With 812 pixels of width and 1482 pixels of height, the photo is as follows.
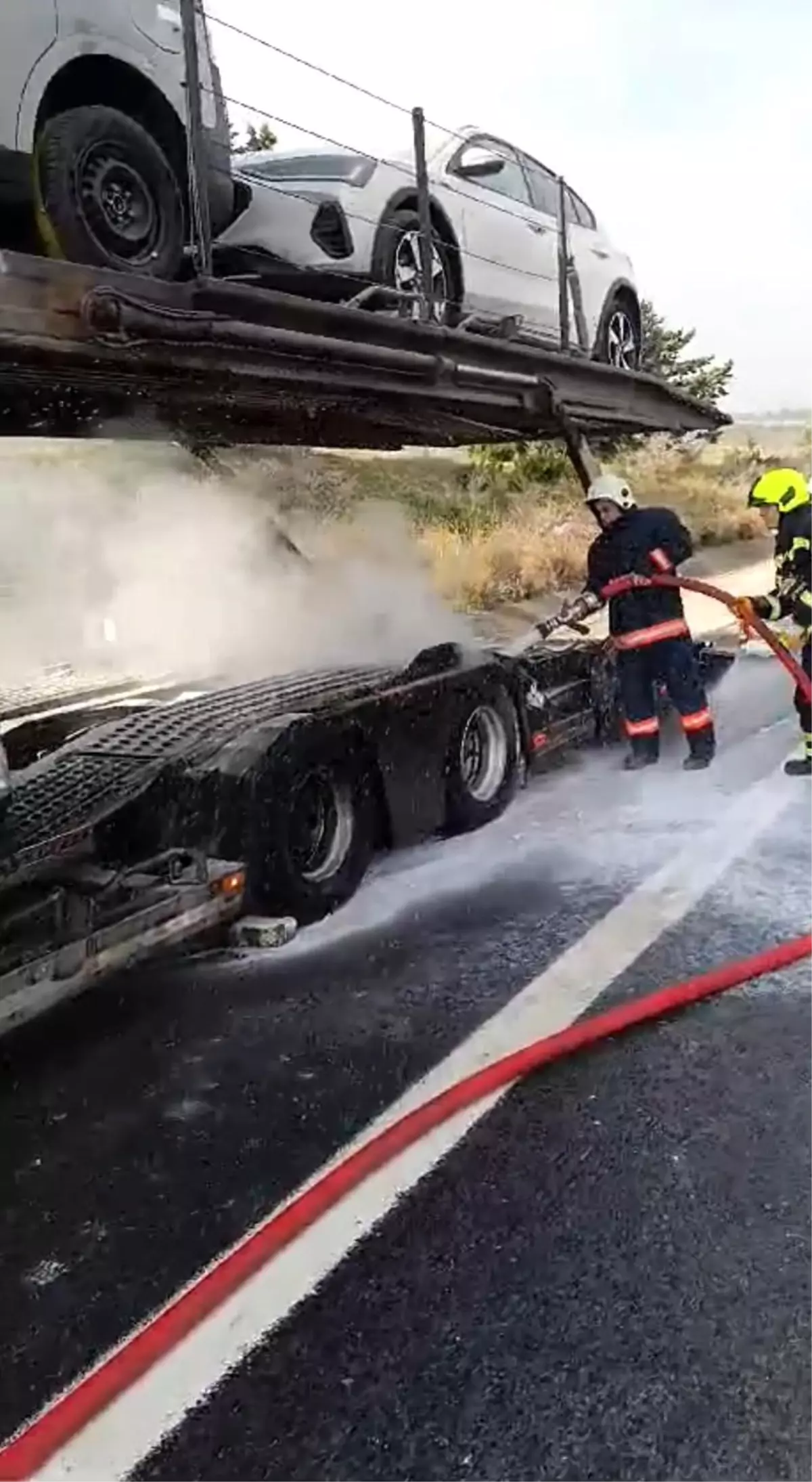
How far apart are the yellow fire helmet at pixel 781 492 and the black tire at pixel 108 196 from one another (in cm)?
394

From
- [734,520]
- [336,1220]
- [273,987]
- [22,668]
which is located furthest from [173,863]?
[734,520]

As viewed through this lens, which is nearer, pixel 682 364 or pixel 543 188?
pixel 543 188

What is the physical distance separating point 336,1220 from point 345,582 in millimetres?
5427

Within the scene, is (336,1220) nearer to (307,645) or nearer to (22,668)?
(307,645)

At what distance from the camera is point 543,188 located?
804 cm

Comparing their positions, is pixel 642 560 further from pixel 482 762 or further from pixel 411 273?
pixel 411 273

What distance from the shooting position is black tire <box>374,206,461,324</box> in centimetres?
598

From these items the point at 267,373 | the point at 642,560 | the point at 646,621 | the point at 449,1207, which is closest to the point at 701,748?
the point at 646,621

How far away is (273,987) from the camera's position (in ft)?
14.5

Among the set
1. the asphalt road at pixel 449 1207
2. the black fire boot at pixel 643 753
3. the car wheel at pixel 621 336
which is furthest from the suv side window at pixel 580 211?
the asphalt road at pixel 449 1207

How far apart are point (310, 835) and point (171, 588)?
111 inches

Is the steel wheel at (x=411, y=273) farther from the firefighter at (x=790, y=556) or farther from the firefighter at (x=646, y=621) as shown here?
the firefighter at (x=790, y=556)

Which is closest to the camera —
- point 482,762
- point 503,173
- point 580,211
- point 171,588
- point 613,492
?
point 482,762

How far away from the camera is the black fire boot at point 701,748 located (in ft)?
24.6
